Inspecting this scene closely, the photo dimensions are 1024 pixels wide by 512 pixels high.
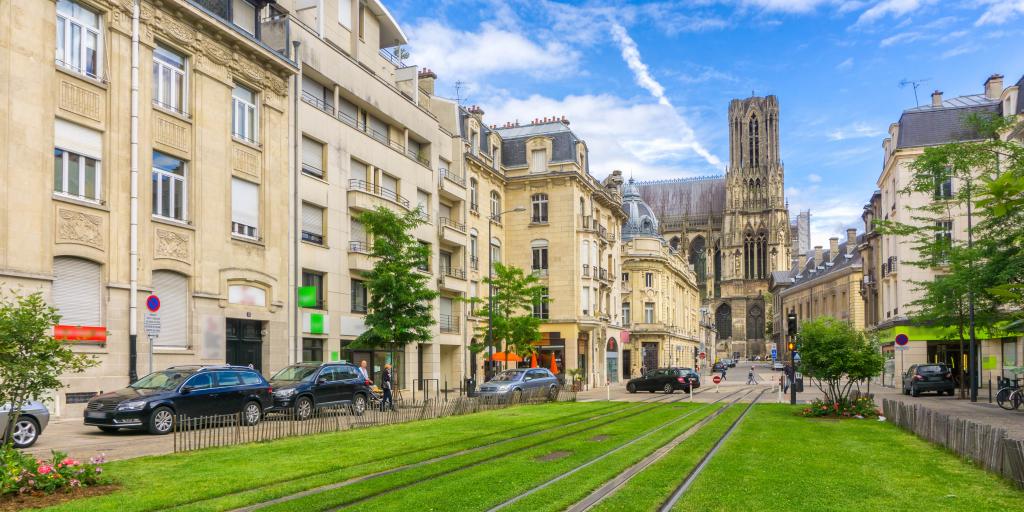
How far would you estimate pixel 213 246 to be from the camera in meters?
26.3

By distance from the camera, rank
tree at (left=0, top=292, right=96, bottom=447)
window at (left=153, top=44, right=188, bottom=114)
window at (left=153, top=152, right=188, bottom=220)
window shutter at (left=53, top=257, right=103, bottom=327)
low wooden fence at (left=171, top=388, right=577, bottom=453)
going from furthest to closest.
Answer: window at (left=153, top=44, right=188, bottom=114) < window at (left=153, top=152, right=188, bottom=220) < window shutter at (left=53, top=257, right=103, bottom=327) < low wooden fence at (left=171, top=388, right=577, bottom=453) < tree at (left=0, top=292, right=96, bottom=447)

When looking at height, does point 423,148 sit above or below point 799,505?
above

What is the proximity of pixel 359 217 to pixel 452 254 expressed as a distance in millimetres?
13312

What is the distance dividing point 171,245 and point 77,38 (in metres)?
6.11

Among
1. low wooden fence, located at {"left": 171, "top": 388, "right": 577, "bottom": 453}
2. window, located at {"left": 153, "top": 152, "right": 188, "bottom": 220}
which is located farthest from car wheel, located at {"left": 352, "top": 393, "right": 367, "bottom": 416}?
window, located at {"left": 153, "top": 152, "right": 188, "bottom": 220}

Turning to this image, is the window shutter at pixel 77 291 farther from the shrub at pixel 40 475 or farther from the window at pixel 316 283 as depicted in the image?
the shrub at pixel 40 475

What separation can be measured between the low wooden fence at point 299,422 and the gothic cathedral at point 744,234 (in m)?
119

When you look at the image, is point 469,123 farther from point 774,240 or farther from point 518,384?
point 774,240

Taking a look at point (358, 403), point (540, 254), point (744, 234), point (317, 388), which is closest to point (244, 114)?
point (317, 388)

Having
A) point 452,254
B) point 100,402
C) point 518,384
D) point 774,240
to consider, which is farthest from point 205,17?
point 774,240

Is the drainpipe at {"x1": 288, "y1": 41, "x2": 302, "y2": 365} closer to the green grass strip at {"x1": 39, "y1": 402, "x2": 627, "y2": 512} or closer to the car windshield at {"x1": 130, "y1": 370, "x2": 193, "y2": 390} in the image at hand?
the car windshield at {"x1": 130, "y1": 370, "x2": 193, "y2": 390}

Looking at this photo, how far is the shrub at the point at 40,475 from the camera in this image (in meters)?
9.95

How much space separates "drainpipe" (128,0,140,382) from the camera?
22688 mm

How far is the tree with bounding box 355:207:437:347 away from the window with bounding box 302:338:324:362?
Answer: 7.93ft
